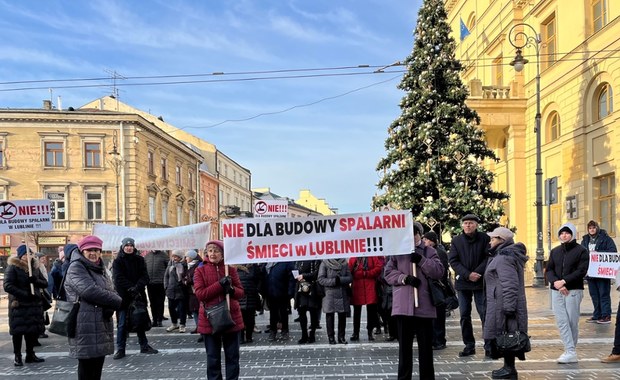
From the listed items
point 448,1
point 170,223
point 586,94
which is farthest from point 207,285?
point 170,223

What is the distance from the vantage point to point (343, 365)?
27.8 ft

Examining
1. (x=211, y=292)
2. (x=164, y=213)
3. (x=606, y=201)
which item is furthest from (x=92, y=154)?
(x=211, y=292)

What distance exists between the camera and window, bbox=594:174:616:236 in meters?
22.4

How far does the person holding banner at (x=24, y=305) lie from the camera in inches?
365

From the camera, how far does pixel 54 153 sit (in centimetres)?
4409

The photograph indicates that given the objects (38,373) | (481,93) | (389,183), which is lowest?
(38,373)

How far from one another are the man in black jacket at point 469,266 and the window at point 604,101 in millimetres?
16711

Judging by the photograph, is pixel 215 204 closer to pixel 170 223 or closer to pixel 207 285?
pixel 170 223

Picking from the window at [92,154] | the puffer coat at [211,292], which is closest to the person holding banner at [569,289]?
the puffer coat at [211,292]

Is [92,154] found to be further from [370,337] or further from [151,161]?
[370,337]

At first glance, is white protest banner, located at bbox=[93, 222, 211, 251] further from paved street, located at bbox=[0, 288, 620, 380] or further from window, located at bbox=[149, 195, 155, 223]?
window, located at bbox=[149, 195, 155, 223]

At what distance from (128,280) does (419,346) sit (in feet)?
18.1

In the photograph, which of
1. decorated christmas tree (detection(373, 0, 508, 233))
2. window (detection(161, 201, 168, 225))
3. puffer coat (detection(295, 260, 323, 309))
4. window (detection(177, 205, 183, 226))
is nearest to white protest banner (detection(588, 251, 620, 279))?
puffer coat (detection(295, 260, 323, 309))

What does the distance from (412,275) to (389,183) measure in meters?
15.6
